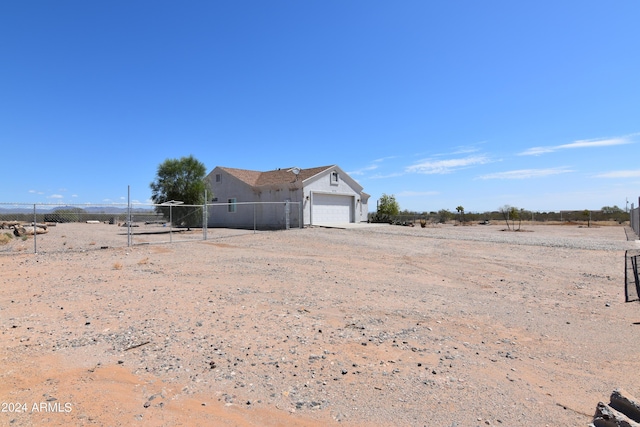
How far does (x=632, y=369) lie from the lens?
4.18 m

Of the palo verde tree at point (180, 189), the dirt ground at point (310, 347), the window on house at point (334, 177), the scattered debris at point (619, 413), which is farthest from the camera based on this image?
the window on house at point (334, 177)

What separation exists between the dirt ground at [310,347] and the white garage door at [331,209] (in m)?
17.1

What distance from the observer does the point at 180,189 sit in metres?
26.5

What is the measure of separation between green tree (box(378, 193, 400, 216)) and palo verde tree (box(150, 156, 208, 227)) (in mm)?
17479

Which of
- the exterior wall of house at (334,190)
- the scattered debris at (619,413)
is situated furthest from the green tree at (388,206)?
the scattered debris at (619,413)

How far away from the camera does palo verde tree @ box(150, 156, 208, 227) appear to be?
26.2 meters

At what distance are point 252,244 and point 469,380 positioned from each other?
47.1 feet

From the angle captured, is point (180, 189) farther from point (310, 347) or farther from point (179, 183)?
point (310, 347)

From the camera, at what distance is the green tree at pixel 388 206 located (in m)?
35.5

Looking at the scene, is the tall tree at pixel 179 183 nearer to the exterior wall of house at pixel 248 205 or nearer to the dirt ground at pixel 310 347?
the exterior wall of house at pixel 248 205

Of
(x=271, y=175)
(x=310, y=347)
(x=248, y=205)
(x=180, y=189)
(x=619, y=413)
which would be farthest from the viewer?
(x=271, y=175)

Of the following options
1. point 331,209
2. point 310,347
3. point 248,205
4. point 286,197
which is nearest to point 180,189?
point 248,205

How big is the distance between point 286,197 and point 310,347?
22.7 meters

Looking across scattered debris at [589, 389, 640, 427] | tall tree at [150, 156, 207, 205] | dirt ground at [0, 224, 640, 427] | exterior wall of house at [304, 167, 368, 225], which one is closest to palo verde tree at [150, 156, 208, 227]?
tall tree at [150, 156, 207, 205]
